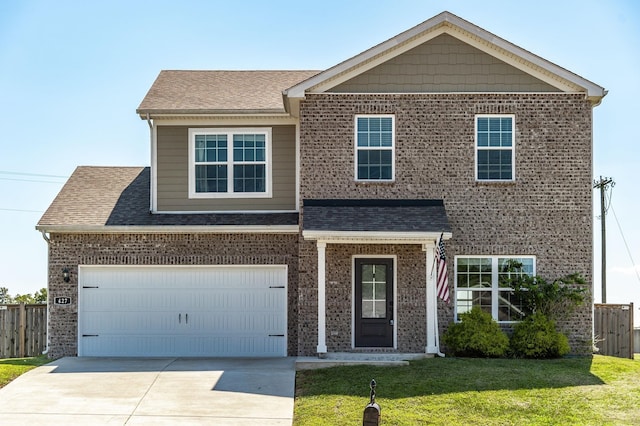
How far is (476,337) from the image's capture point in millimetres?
16953

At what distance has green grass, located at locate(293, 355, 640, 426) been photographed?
1223 cm

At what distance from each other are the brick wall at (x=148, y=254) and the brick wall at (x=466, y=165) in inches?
70.5

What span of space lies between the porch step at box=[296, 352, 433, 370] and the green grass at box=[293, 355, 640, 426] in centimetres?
35

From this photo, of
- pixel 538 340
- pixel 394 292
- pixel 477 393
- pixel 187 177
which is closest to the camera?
pixel 477 393

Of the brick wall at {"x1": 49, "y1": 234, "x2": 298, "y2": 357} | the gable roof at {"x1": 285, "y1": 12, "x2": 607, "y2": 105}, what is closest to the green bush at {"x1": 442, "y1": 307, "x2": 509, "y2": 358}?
the brick wall at {"x1": 49, "y1": 234, "x2": 298, "y2": 357}

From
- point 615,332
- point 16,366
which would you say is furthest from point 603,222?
point 16,366

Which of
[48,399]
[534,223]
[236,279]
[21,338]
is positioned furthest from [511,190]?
[21,338]

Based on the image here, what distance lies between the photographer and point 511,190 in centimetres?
1812

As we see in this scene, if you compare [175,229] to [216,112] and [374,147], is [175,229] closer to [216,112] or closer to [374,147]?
[216,112]

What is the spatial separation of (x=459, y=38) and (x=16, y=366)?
11806 mm

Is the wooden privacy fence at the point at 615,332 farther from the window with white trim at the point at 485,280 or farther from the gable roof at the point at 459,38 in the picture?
the gable roof at the point at 459,38

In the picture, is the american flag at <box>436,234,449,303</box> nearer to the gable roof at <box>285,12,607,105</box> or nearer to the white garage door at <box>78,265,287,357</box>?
the white garage door at <box>78,265,287,357</box>

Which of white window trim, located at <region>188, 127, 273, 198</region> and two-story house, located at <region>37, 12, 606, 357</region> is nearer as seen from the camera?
two-story house, located at <region>37, 12, 606, 357</region>

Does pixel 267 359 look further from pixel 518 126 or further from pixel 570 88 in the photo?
pixel 570 88
